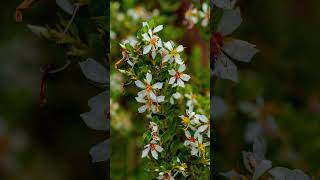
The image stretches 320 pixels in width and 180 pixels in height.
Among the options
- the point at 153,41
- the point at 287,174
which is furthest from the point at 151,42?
the point at 287,174

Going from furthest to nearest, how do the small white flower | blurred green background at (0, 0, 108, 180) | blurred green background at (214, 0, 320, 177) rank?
the small white flower < blurred green background at (214, 0, 320, 177) < blurred green background at (0, 0, 108, 180)

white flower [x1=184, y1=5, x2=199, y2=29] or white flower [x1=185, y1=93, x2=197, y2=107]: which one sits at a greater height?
white flower [x1=184, y1=5, x2=199, y2=29]

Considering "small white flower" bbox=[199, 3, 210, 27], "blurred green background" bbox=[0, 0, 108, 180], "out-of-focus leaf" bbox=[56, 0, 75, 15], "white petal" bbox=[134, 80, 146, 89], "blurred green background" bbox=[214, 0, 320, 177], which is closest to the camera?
"blurred green background" bbox=[0, 0, 108, 180]

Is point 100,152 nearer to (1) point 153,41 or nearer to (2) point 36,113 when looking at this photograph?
(2) point 36,113

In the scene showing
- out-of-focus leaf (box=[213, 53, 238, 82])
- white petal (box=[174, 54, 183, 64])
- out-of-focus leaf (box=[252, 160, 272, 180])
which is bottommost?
out-of-focus leaf (box=[252, 160, 272, 180])

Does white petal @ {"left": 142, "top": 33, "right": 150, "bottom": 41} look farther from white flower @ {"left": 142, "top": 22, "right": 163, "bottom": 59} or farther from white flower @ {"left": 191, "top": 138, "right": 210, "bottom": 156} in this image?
white flower @ {"left": 191, "top": 138, "right": 210, "bottom": 156}

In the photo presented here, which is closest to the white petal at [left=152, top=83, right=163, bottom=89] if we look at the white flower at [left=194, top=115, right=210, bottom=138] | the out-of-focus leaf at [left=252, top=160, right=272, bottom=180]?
the white flower at [left=194, top=115, right=210, bottom=138]
